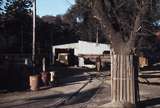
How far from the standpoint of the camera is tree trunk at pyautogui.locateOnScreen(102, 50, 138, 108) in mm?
19047

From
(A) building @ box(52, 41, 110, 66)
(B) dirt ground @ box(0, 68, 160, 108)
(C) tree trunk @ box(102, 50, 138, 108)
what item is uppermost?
(A) building @ box(52, 41, 110, 66)

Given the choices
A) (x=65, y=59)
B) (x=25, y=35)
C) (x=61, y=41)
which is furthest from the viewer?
(x=61, y=41)

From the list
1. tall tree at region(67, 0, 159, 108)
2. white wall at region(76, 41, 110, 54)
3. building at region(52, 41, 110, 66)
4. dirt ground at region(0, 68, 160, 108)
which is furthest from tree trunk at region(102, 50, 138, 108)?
white wall at region(76, 41, 110, 54)

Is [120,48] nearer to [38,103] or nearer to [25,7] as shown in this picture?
[38,103]

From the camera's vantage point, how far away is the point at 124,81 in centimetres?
1920

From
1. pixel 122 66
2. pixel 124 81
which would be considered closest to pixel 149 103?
pixel 124 81

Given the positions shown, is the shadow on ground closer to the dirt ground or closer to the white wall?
the dirt ground

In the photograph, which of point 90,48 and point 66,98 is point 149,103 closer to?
point 66,98

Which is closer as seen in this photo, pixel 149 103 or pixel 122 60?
pixel 122 60

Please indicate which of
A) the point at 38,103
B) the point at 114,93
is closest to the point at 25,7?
the point at 38,103

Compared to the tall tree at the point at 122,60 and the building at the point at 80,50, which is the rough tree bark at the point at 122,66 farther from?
the building at the point at 80,50

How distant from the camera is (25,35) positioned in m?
83.6

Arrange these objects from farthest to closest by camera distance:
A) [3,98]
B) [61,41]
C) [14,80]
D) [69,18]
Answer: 1. [69,18]
2. [61,41]
3. [14,80]
4. [3,98]

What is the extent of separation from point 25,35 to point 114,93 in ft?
214
